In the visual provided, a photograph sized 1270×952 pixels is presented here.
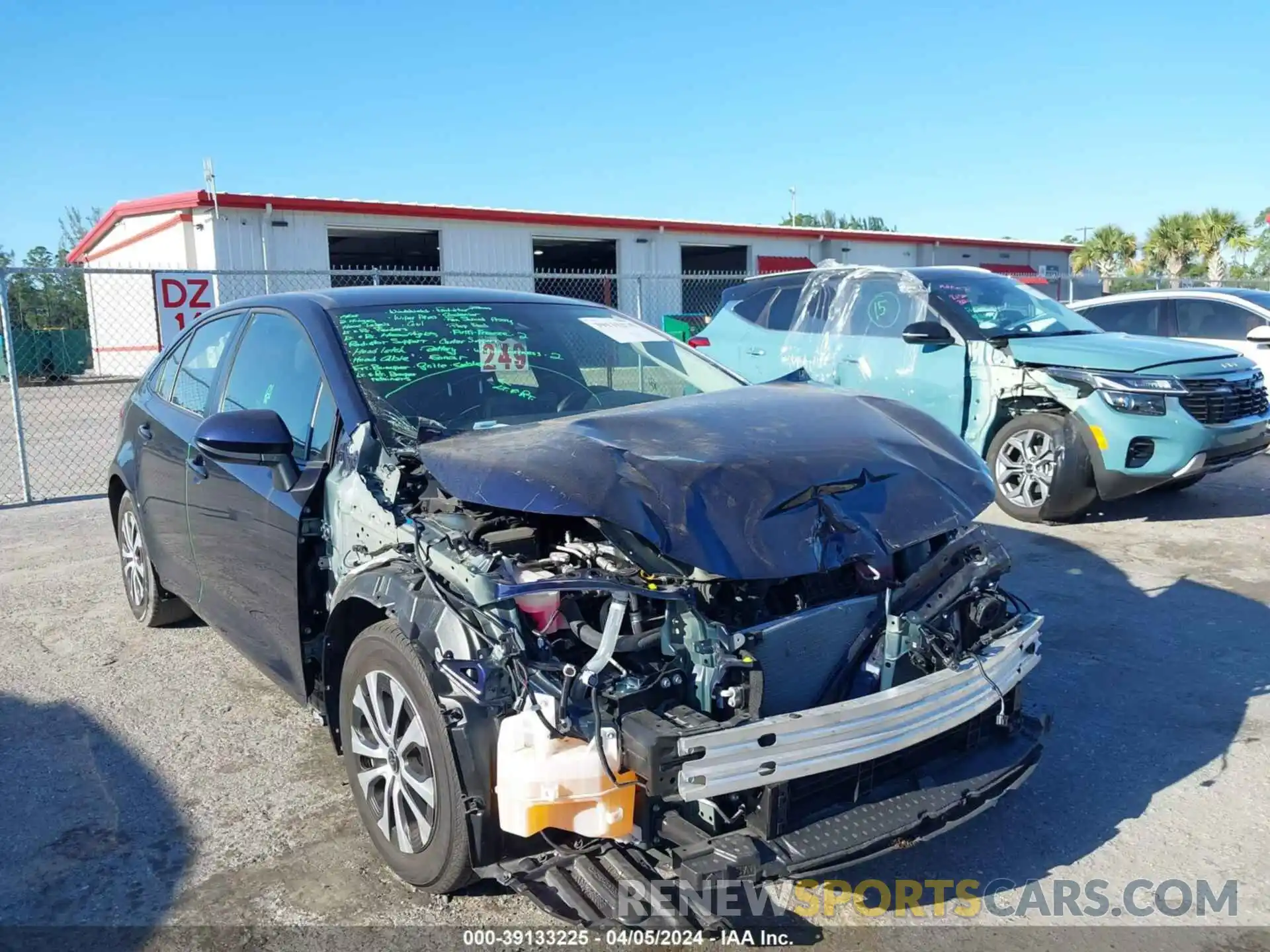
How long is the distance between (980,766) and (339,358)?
2.52 meters

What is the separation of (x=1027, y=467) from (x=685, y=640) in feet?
18.2

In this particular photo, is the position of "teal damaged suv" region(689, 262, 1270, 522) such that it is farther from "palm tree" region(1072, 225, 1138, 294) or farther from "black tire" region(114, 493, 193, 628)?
"palm tree" region(1072, 225, 1138, 294)

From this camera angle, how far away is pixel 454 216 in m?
22.6

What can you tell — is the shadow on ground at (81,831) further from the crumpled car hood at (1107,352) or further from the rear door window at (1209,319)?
the rear door window at (1209,319)

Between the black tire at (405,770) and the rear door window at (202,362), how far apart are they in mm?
1908

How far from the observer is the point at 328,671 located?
10.8 feet

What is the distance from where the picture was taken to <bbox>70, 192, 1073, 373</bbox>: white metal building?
1986cm

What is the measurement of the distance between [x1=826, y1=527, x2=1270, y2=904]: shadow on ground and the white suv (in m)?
5.61

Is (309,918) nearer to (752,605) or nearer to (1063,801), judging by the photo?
(752,605)

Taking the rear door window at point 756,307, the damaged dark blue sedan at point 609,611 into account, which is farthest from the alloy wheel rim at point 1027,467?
the damaged dark blue sedan at point 609,611

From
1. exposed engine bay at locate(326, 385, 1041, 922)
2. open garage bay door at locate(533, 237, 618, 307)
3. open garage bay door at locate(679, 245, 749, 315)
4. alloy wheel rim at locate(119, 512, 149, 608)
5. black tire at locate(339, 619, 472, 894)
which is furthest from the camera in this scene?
open garage bay door at locate(679, 245, 749, 315)

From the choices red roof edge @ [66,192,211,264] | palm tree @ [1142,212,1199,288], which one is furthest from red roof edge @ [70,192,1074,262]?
palm tree @ [1142,212,1199,288]

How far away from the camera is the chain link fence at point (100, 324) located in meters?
10.4

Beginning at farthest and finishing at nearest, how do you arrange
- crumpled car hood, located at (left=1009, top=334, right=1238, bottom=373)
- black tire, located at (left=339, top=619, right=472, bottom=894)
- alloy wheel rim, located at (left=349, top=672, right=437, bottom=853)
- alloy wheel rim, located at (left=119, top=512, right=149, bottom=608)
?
crumpled car hood, located at (left=1009, top=334, right=1238, bottom=373), alloy wheel rim, located at (left=119, top=512, right=149, bottom=608), alloy wheel rim, located at (left=349, top=672, right=437, bottom=853), black tire, located at (left=339, top=619, right=472, bottom=894)
